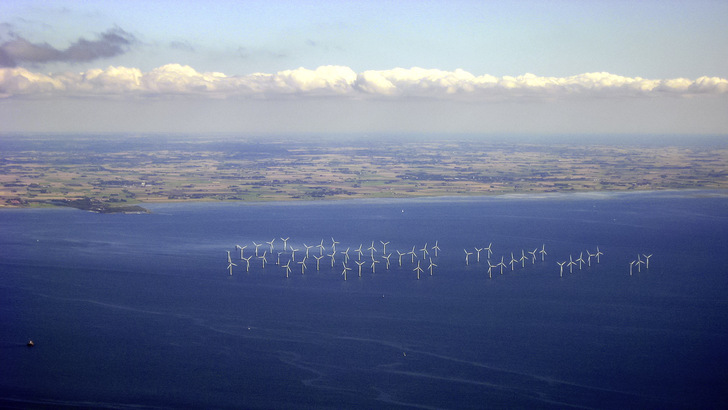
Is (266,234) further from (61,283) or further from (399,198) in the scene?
(399,198)

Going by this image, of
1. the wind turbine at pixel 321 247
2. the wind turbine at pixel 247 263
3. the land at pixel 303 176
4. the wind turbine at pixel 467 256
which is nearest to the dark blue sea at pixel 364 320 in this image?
the wind turbine at pixel 247 263

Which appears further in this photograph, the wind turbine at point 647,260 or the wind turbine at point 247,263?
the wind turbine at point 647,260

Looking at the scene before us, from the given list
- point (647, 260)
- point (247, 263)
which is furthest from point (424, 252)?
point (647, 260)

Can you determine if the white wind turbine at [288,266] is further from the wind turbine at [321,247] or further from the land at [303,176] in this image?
the land at [303,176]

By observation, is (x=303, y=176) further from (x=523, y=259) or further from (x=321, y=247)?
(x=523, y=259)

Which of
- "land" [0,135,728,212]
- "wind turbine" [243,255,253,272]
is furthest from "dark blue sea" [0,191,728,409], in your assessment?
"land" [0,135,728,212]

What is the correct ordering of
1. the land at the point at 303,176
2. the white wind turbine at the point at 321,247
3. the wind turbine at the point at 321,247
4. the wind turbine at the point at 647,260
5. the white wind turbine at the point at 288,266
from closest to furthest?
the white wind turbine at the point at 288,266 < the wind turbine at the point at 647,260 < the wind turbine at the point at 321,247 < the white wind turbine at the point at 321,247 < the land at the point at 303,176

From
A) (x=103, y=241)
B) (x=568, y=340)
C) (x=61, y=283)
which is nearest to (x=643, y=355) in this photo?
(x=568, y=340)

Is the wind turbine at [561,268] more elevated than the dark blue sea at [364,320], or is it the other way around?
the wind turbine at [561,268]

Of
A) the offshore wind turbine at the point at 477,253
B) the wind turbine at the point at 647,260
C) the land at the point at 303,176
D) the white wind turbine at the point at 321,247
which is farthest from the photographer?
the land at the point at 303,176
